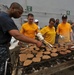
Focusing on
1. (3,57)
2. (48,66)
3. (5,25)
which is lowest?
(48,66)

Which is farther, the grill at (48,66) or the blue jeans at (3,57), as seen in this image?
the blue jeans at (3,57)

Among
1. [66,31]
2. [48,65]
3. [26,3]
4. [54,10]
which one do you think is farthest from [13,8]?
[54,10]

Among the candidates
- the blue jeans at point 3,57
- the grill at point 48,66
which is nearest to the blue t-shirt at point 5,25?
the blue jeans at point 3,57

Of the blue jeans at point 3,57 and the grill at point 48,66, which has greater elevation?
the blue jeans at point 3,57

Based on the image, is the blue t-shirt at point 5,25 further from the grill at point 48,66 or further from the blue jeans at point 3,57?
the grill at point 48,66

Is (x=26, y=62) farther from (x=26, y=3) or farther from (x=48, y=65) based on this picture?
(x=26, y=3)

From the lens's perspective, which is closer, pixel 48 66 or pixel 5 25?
pixel 5 25

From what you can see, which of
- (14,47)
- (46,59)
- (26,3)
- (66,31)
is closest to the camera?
(46,59)

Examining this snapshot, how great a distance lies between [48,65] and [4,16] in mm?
838

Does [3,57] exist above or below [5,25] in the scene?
below

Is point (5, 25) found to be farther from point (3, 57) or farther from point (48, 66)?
point (48, 66)

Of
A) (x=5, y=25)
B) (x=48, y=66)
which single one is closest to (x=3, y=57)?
(x=5, y=25)

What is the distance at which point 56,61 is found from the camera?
244cm

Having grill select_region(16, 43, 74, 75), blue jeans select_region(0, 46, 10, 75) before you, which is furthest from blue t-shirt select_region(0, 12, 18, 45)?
grill select_region(16, 43, 74, 75)
